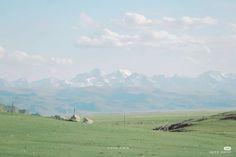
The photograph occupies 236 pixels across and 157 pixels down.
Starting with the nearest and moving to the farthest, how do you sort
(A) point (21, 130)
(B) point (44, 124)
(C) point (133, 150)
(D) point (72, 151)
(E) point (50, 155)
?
(E) point (50, 155) < (D) point (72, 151) < (C) point (133, 150) < (A) point (21, 130) < (B) point (44, 124)

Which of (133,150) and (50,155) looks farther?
(133,150)

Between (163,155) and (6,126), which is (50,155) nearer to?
(163,155)

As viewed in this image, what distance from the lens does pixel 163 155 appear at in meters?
37.0

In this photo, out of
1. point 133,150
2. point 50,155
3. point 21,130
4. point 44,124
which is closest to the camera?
point 50,155

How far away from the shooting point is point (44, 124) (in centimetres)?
5738

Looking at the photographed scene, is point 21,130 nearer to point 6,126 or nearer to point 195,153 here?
point 6,126

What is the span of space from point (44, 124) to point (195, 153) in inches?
883

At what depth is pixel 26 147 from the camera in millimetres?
36844

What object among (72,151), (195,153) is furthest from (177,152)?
(72,151)

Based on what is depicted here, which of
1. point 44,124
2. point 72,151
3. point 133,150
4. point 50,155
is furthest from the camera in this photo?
point 44,124

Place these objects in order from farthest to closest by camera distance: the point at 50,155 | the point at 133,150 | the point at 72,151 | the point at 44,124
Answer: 1. the point at 44,124
2. the point at 133,150
3. the point at 72,151
4. the point at 50,155

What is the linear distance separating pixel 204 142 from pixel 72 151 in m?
19.1

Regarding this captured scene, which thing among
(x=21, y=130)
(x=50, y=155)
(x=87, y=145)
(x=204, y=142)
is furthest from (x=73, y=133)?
(x=50, y=155)

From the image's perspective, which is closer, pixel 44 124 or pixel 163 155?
pixel 163 155
